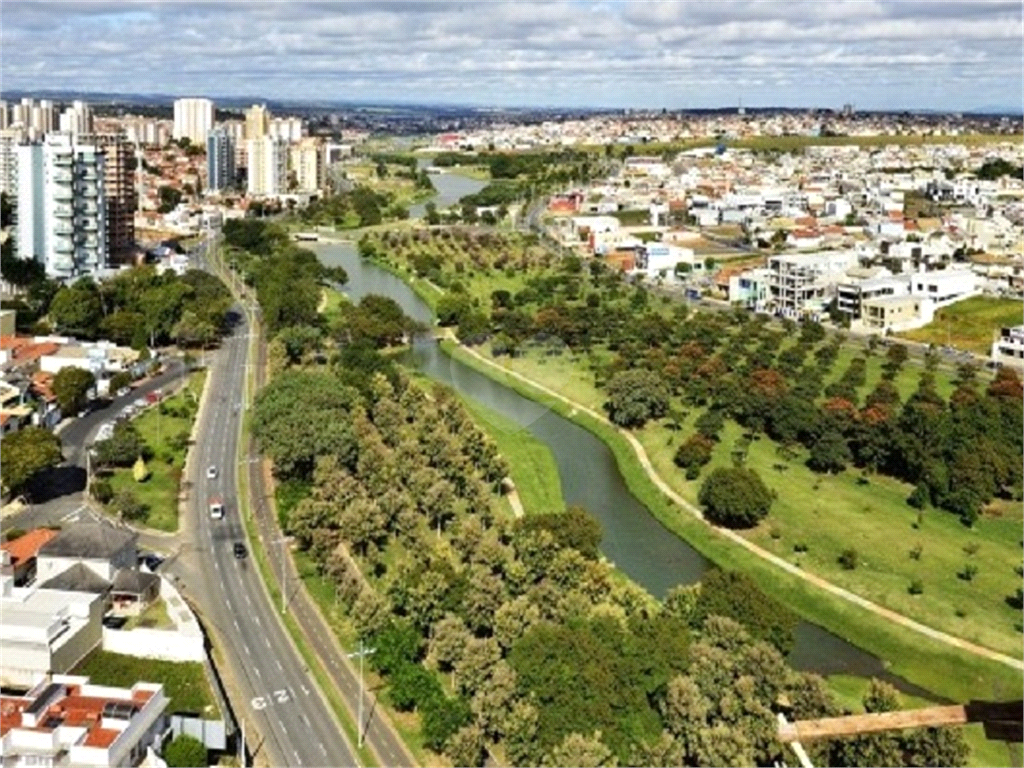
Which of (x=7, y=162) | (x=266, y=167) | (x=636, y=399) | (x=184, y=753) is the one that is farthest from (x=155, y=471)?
(x=266, y=167)

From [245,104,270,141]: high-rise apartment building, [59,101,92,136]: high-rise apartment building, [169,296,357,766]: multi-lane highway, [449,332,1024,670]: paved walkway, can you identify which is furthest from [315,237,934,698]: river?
[245,104,270,141]: high-rise apartment building

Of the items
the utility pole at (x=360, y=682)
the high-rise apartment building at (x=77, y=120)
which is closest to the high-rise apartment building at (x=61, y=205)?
the high-rise apartment building at (x=77, y=120)

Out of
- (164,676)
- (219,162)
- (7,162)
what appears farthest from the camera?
(219,162)

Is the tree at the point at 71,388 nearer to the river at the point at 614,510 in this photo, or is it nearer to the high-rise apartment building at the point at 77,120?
the river at the point at 614,510

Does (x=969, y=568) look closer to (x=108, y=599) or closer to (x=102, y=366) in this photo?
(x=108, y=599)

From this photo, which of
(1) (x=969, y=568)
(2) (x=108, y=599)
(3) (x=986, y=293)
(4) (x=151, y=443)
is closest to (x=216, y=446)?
(4) (x=151, y=443)

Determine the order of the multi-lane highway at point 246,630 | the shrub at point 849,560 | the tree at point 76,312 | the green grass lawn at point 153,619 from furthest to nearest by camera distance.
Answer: the tree at point 76,312 → the shrub at point 849,560 → the green grass lawn at point 153,619 → the multi-lane highway at point 246,630

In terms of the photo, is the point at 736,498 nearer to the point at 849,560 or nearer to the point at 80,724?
the point at 849,560
